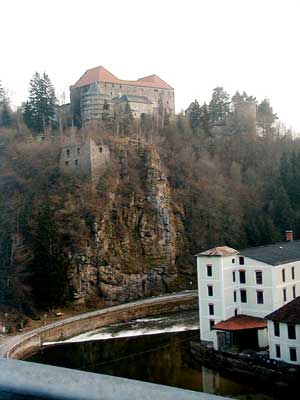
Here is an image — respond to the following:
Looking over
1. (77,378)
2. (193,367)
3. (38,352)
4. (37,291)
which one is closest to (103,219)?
(37,291)

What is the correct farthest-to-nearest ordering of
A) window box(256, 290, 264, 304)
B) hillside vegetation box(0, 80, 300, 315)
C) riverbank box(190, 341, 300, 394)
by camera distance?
hillside vegetation box(0, 80, 300, 315) → window box(256, 290, 264, 304) → riverbank box(190, 341, 300, 394)

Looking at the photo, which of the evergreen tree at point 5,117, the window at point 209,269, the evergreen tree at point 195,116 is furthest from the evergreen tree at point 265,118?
the window at point 209,269

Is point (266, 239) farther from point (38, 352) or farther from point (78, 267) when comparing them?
point (38, 352)

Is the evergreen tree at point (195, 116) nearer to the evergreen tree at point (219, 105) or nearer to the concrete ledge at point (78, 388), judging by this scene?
the evergreen tree at point (219, 105)

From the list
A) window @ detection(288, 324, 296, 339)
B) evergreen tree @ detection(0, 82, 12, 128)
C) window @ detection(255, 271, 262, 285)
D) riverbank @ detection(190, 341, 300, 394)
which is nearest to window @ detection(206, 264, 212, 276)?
window @ detection(255, 271, 262, 285)

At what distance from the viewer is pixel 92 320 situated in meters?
22.8

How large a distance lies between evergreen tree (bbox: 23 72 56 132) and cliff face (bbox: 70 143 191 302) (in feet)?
27.5

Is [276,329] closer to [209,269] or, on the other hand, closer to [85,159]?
[209,269]

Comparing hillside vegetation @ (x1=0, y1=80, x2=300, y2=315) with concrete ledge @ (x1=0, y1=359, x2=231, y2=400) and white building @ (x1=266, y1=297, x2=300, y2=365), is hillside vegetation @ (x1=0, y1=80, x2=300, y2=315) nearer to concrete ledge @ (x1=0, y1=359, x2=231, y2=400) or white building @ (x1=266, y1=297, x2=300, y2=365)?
white building @ (x1=266, y1=297, x2=300, y2=365)

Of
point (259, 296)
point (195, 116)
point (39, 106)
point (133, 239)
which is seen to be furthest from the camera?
point (195, 116)

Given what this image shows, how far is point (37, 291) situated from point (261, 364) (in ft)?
43.8

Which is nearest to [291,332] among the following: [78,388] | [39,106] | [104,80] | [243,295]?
[243,295]

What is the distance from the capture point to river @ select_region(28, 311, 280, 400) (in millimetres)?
14344

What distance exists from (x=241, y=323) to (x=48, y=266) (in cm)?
1105
